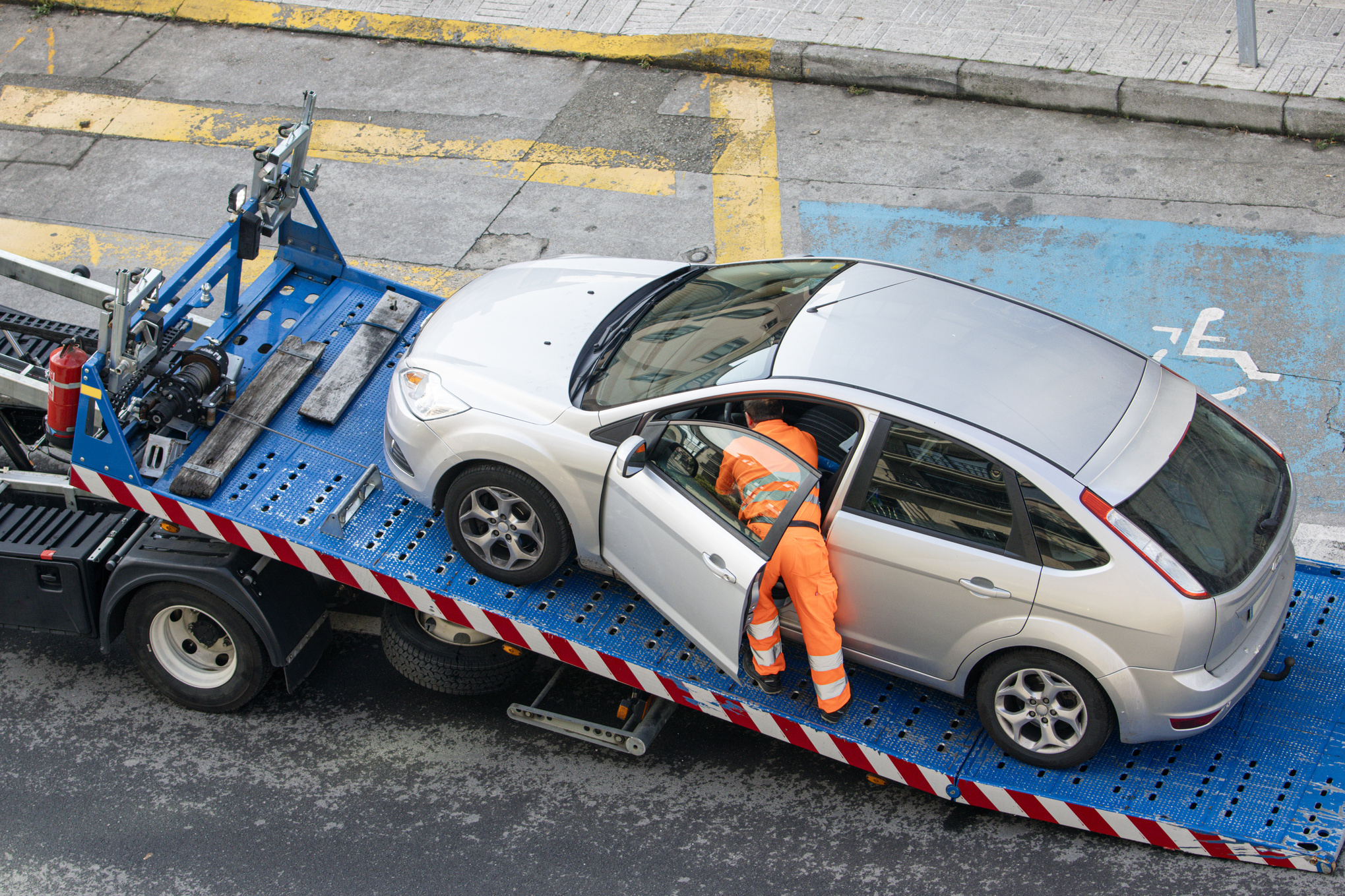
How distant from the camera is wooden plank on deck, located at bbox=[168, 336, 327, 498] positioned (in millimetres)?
5602

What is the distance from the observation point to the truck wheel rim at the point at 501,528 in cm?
548

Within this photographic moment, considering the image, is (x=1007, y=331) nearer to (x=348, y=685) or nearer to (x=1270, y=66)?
(x=348, y=685)

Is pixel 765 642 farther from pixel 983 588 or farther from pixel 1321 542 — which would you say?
pixel 1321 542

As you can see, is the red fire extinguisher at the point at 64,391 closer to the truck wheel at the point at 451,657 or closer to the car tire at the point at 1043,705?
the truck wheel at the point at 451,657

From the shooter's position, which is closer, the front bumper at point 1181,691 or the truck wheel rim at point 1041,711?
the front bumper at point 1181,691

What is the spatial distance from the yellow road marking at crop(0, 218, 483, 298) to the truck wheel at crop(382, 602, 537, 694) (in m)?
3.25

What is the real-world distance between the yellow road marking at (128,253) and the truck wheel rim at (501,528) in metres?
3.27

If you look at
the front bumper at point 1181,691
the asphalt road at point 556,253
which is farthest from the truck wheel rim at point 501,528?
the front bumper at point 1181,691

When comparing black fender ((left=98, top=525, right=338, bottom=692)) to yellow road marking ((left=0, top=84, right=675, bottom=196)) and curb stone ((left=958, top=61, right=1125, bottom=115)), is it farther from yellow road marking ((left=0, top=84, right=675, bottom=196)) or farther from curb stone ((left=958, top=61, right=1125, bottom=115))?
curb stone ((left=958, top=61, right=1125, bottom=115))

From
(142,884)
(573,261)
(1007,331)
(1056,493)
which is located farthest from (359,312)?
(1056,493)

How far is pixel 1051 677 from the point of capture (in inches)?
191

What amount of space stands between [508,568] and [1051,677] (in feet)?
7.98

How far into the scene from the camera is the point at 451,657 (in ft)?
19.0

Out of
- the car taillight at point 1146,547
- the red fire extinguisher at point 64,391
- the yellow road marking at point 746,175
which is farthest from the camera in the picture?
the yellow road marking at point 746,175
